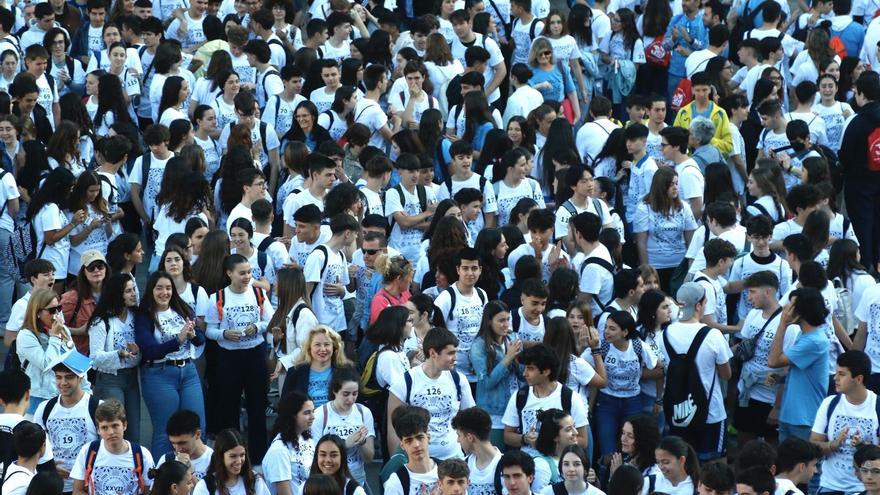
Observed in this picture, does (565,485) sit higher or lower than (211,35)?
higher

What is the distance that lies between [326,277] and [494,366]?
1585mm

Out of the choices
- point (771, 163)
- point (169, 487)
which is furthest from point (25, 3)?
point (169, 487)

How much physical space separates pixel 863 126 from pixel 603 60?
3.70 m

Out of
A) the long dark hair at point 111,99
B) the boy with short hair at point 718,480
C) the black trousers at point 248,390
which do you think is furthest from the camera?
the long dark hair at point 111,99

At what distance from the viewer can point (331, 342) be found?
1114cm

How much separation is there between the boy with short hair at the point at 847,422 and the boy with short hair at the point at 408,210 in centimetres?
415

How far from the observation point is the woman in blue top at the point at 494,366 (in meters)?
11.4

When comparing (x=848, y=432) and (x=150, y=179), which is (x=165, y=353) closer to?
(x=150, y=179)

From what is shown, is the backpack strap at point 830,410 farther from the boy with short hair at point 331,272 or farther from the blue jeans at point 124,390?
the blue jeans at point 124,390

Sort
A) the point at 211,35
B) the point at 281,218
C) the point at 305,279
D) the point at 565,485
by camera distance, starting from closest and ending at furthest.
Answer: the point at 565,485 → the point at 305,279 → the point at 281,218 → the point at 211,35

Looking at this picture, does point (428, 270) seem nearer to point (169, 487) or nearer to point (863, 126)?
point (169, 487)

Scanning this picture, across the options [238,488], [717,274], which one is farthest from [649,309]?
[238,488]

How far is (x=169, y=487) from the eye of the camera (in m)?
9.83

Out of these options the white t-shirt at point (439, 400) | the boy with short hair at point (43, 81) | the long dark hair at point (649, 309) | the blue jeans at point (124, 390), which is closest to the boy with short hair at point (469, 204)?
the long dark hair at point (649, 309)
